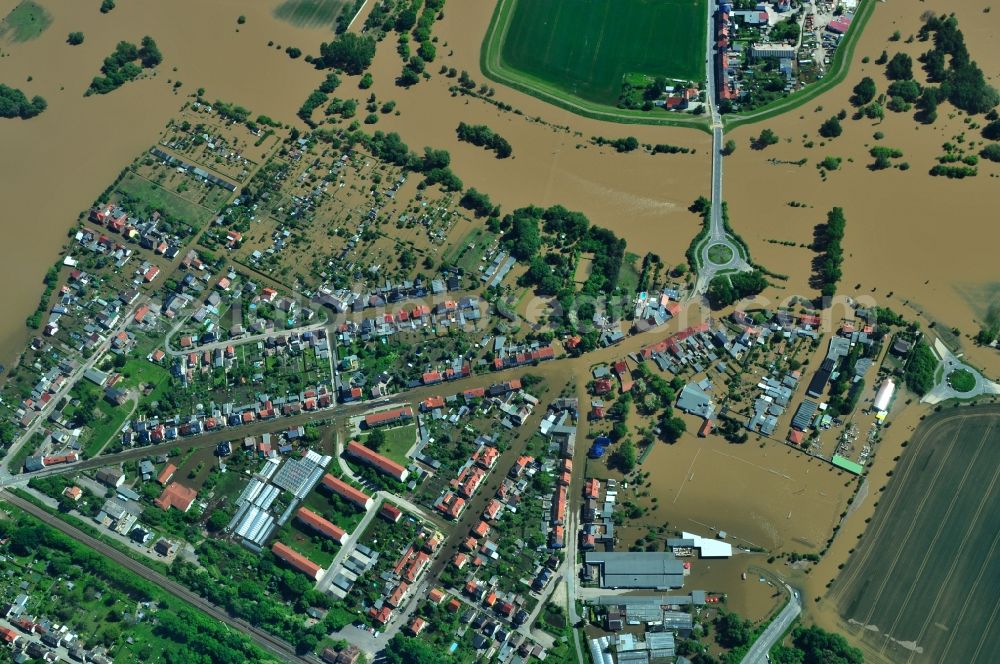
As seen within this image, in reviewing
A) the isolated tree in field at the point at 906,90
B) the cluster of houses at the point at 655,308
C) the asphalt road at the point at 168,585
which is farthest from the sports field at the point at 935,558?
the asphalt road at the point at 168,585

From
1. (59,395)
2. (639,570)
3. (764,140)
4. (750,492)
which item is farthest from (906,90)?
(59,395)

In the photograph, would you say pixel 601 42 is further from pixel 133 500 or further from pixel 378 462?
pixel 133 500

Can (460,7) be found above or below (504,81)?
above

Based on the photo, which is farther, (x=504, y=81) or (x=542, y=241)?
(x=504, y=81)

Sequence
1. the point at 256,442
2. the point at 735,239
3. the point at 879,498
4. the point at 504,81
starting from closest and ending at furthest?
the point at 879,498 → the point at 256,442 → the point at 735,239 → the point at 504,81

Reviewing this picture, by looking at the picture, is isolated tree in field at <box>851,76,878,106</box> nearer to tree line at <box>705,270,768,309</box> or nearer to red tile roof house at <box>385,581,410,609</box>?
tree line at <box>705,270,768,309</box>

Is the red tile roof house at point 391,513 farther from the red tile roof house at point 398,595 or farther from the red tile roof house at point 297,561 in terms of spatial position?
the red tile roof house at point 297,561

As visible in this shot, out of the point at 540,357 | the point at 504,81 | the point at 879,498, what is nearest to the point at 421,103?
the point at 504,81

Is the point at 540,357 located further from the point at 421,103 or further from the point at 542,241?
the point at 421,103
